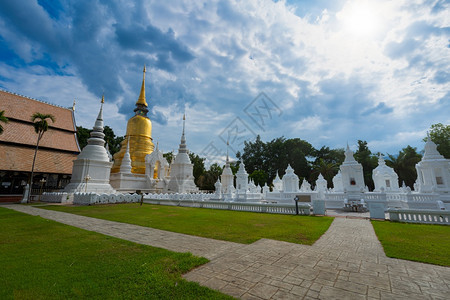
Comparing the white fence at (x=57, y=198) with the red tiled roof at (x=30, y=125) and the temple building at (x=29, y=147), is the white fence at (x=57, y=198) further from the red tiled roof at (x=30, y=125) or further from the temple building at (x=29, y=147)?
the red tiled roof at (x=30, y=125)

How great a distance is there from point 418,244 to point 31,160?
32.4 meters

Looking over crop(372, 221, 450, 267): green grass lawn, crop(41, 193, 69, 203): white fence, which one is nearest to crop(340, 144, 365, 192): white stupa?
crop(372, 221, 450, 267): green grass lawn

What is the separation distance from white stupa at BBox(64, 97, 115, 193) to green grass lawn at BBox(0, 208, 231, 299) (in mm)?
17284

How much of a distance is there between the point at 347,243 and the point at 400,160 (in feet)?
128

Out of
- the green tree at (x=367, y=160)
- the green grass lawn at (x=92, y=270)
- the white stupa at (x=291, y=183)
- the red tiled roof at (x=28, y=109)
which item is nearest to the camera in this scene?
the green grass lawn at (x=92, y=270)

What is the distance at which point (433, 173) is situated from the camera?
618 inches

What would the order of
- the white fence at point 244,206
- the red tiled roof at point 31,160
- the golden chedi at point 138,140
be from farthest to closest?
the golden chedi at point 138,140
the red tiled roof at point 31,160
the white fence at point 244,206

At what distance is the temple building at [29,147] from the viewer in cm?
2234

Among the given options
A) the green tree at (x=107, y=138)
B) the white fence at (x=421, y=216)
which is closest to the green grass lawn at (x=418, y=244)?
the white fence at (x=421, y=216)

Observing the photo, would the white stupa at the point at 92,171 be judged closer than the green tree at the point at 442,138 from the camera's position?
Yes

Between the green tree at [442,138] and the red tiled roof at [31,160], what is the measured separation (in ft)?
174

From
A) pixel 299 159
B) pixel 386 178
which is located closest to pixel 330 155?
pixel 299 159

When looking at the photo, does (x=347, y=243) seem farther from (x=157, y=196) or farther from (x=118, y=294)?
(x=157, y=196)

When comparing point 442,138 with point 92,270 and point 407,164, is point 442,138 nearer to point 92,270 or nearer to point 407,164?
point 407,164
